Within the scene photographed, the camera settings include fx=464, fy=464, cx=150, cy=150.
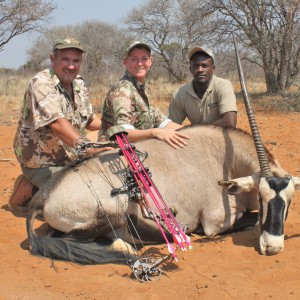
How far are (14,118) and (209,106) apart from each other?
7.74m

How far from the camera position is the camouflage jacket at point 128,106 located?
459 centimetres

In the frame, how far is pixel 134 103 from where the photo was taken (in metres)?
4.75

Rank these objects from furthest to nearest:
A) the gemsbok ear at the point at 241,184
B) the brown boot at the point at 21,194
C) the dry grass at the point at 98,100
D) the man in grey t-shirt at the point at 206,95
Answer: the dry grass at the point at 98,100 → the man in grey t-shirt at the point at 206,95 → the brown boot at the point at 21,194 → the gemsbok ear at the point at 241,184

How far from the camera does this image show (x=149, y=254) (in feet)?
12.5

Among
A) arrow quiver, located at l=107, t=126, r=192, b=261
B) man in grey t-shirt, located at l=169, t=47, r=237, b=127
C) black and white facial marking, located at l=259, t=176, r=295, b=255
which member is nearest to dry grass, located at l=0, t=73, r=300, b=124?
man in grey t-shirt, located at l=169, t=47, r=237, b=127

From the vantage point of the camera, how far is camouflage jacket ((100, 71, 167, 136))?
4586mm

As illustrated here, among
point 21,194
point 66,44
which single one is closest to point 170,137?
point 66,44

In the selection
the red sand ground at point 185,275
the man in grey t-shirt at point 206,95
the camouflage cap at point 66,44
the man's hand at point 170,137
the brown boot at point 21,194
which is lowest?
the red sand ground at point 185,275

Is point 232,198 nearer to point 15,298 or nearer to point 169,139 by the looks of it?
point 169,139

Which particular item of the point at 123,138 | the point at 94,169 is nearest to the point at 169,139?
the point at 123,138

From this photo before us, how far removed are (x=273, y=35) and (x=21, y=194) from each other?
12735mm

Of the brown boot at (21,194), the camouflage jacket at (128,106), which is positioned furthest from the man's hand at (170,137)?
the brown boot at (21,194)

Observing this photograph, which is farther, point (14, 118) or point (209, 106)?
point (14, 118)

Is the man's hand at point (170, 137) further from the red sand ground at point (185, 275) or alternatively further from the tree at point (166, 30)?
the tree at point (166, 30)
